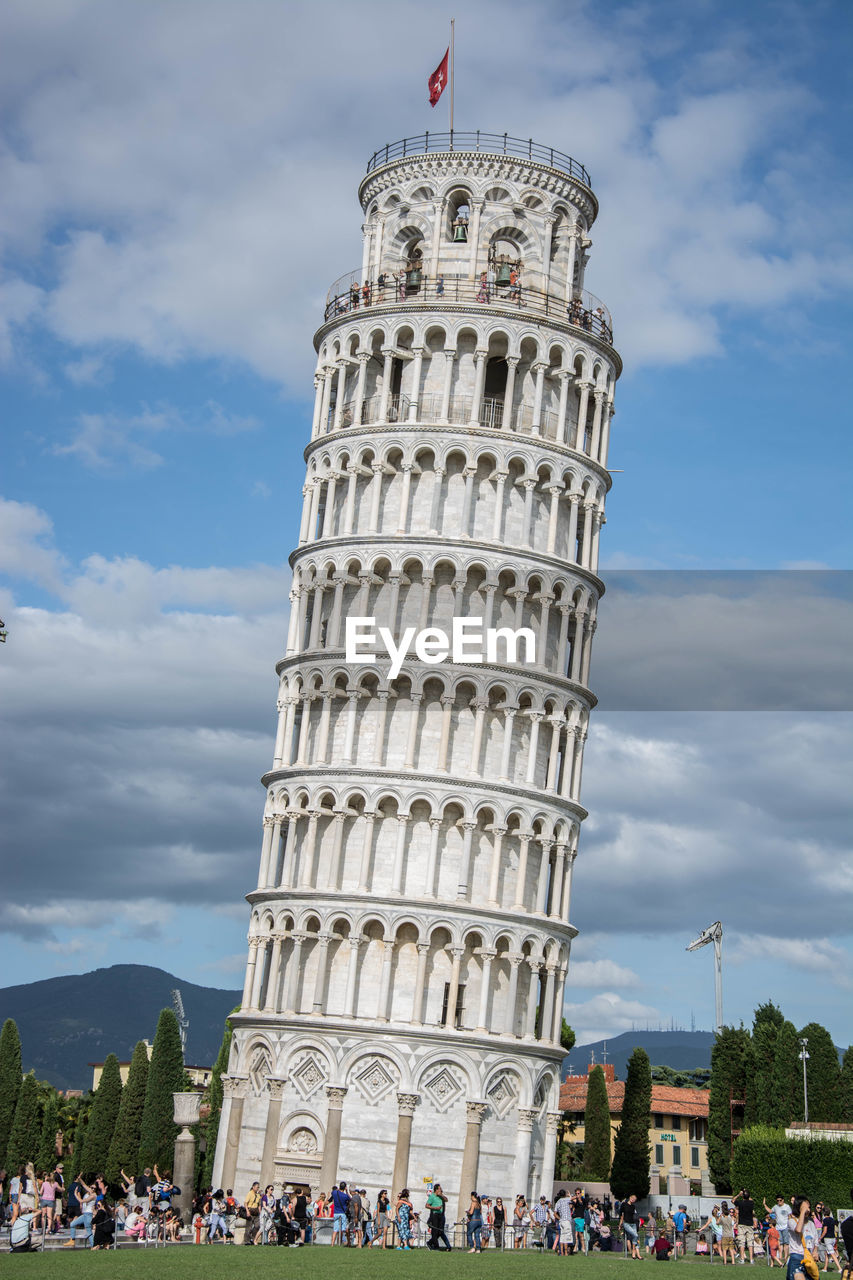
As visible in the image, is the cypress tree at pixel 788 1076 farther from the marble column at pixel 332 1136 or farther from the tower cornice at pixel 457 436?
the tower cornice at pixel 457 436

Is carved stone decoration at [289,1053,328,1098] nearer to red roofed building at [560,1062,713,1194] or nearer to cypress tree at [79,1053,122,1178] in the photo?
cypress tree at [79,1053,122,1178]

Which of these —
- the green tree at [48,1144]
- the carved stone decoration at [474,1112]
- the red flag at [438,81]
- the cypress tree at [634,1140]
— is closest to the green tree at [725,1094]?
the cypress tree at [634,1140]

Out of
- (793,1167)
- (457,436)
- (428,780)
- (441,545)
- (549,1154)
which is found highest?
(457,436)

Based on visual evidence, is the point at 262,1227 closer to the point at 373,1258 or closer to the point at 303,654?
the point at 373,1258

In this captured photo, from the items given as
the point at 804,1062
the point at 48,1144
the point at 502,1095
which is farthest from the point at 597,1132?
the point at 502,1095

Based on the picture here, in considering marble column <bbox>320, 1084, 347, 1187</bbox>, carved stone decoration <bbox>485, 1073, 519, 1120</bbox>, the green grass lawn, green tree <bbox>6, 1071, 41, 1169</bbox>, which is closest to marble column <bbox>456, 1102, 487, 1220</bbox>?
carved stone decoration <bbox>485, 1073, 519, 1120</bbox>

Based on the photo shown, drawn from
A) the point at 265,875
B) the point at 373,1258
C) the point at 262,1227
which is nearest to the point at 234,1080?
the point at 265,875

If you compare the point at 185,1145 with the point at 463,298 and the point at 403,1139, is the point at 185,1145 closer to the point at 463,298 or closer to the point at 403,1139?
the point at 403,1139
